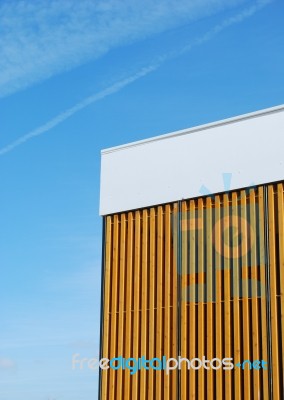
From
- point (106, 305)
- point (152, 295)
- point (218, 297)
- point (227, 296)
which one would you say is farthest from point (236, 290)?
point (106, 305)

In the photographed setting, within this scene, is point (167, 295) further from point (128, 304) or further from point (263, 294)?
point (263, 294)

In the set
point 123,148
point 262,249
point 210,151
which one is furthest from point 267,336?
point 123,148

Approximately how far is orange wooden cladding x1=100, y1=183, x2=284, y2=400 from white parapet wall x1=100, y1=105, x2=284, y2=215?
228 millimetres

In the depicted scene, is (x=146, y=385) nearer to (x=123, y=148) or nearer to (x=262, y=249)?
(x=262, y=249)

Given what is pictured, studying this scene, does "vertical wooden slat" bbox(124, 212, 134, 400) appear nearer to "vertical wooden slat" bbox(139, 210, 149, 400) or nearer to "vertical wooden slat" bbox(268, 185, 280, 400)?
"vertical wooden slat" bbox(139, 210, 149, 400)

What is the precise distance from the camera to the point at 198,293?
48.1ft

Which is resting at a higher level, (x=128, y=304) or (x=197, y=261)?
(x=197, y=261)

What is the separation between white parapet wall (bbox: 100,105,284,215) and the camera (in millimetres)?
14219

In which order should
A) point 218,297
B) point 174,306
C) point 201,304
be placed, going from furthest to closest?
point 174,306 → point 201,304 → point 218,297

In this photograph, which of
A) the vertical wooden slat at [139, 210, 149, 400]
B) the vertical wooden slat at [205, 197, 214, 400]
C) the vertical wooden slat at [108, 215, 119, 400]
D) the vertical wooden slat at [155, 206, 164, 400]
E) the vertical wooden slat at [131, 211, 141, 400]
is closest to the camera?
the vertical wooden slat at [205, 197, 214, 400]

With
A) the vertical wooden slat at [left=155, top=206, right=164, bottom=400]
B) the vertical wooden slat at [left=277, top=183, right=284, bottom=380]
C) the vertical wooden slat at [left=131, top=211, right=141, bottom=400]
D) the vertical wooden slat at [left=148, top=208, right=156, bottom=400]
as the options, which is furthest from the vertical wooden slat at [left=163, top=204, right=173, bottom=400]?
the vertical wooden slat at [left=277, top=183, right=284, bottom=380]

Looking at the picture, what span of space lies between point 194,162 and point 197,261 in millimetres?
1876

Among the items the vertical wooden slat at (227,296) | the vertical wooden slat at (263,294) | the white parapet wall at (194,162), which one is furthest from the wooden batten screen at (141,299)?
the vertical wooden slat at (263,294)

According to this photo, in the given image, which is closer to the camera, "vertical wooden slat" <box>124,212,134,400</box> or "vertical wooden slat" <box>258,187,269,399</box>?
"vertical wooden slat" <box>258,187,269,399</box>
